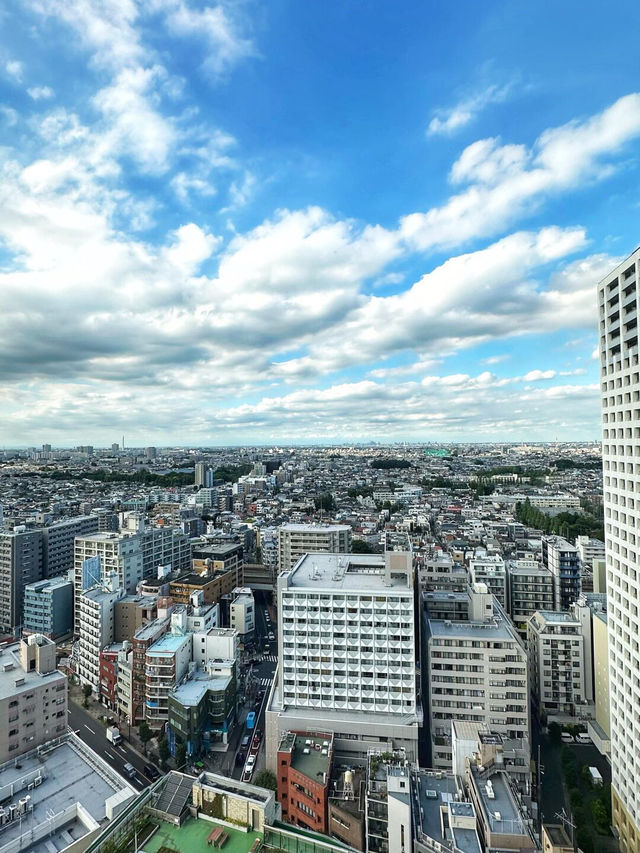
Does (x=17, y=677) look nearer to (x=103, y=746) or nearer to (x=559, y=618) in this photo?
(x=103, y=746)

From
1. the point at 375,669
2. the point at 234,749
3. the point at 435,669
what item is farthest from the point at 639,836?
the point at 234,749

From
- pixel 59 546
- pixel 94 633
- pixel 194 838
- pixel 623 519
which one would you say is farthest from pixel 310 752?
pixel 59 546

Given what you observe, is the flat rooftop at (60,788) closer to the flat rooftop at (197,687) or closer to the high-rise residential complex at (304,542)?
the flat rooftop at (197,687)

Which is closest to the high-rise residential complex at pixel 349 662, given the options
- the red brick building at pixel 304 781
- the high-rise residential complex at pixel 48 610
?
the red brick building at pixel 304 781

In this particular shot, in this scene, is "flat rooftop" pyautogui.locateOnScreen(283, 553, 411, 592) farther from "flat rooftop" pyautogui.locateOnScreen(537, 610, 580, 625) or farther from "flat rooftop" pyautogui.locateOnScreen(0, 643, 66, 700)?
"flat rooftop" pyautogui.locateOnScreen(0, 643, 66, 700)

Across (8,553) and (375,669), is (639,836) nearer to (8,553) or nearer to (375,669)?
(375,669)

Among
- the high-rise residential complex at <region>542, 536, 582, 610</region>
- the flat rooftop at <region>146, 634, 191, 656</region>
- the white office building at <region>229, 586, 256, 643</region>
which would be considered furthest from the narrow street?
the high-rise residential complex at <region>542, 536, 582, 610</region>

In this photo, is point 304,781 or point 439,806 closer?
point 439,806
